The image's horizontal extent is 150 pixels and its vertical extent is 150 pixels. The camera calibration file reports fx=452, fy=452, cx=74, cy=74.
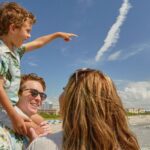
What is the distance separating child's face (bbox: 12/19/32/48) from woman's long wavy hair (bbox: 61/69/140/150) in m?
0.92

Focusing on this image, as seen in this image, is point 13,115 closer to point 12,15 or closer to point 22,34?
point 22,34

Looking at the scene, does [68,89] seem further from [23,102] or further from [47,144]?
[23,102]

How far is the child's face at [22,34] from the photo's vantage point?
3.53 meters

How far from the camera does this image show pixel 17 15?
3.51 m

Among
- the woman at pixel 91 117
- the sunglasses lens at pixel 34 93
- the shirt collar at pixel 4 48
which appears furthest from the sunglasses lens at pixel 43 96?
the woman at pixel 91 117

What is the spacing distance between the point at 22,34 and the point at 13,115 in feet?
2.30

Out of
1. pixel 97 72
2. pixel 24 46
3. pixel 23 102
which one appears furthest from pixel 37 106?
pixel 97 72

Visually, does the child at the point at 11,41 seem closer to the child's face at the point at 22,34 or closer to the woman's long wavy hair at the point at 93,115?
the child's face at the point at 22,34

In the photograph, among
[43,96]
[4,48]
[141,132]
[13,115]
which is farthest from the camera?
[141,132]

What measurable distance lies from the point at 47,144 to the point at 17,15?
4.15 feet

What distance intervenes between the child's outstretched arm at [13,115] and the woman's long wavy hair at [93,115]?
539 mm

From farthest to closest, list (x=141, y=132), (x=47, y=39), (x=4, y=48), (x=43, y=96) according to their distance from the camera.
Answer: (x=141, y=132)
(x=47, y=39)
(x=43, y=96)
(x=4, y=48)

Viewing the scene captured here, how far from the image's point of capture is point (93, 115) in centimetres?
266

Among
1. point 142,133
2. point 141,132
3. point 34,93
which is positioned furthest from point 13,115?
point 141,132
